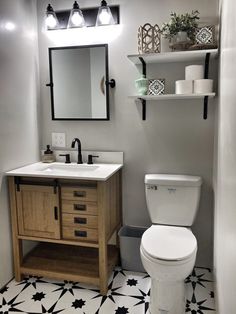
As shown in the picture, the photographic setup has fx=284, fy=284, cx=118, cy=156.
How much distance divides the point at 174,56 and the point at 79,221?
4.55ft

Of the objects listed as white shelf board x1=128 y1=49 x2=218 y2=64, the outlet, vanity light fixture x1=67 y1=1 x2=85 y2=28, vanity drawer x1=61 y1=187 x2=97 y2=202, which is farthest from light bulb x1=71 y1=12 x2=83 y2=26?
vanity drawer x1=61 y1=187 x2=97 y2=202

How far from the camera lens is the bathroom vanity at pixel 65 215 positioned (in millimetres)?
2029

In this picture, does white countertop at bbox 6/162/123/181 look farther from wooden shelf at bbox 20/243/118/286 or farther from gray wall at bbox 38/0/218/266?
wooden shelf at bbox 20/243/118/286

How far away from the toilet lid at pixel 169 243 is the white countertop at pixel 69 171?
51 cm

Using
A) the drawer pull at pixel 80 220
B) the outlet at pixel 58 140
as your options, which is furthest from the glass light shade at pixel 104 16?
the drawer pull at pixel 80 220

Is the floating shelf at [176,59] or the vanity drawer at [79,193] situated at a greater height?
the floating shelf at [176,59]

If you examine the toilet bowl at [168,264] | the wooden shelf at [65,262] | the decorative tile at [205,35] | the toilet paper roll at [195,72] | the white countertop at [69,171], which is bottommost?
the wooden shelf at [65,262]

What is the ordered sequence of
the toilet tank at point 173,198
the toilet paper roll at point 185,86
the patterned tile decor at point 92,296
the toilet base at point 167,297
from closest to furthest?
the toilet base at point 167,297 → the patterned tile decor at point 92,296 → the toilet paper roll at point 185,86 → the toilet tank at point 173,198

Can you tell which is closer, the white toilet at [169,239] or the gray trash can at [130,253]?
the white toilet at [169,239]

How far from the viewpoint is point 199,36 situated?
2.00 metres

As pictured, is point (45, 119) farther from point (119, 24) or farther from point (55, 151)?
point (119, 24)

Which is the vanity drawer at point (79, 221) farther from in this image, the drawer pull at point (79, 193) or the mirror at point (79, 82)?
the mirror at point (79, 82)

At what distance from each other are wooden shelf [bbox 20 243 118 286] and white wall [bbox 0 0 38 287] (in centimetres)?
21

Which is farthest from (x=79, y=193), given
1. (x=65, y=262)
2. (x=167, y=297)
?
(x=167, y=297)
